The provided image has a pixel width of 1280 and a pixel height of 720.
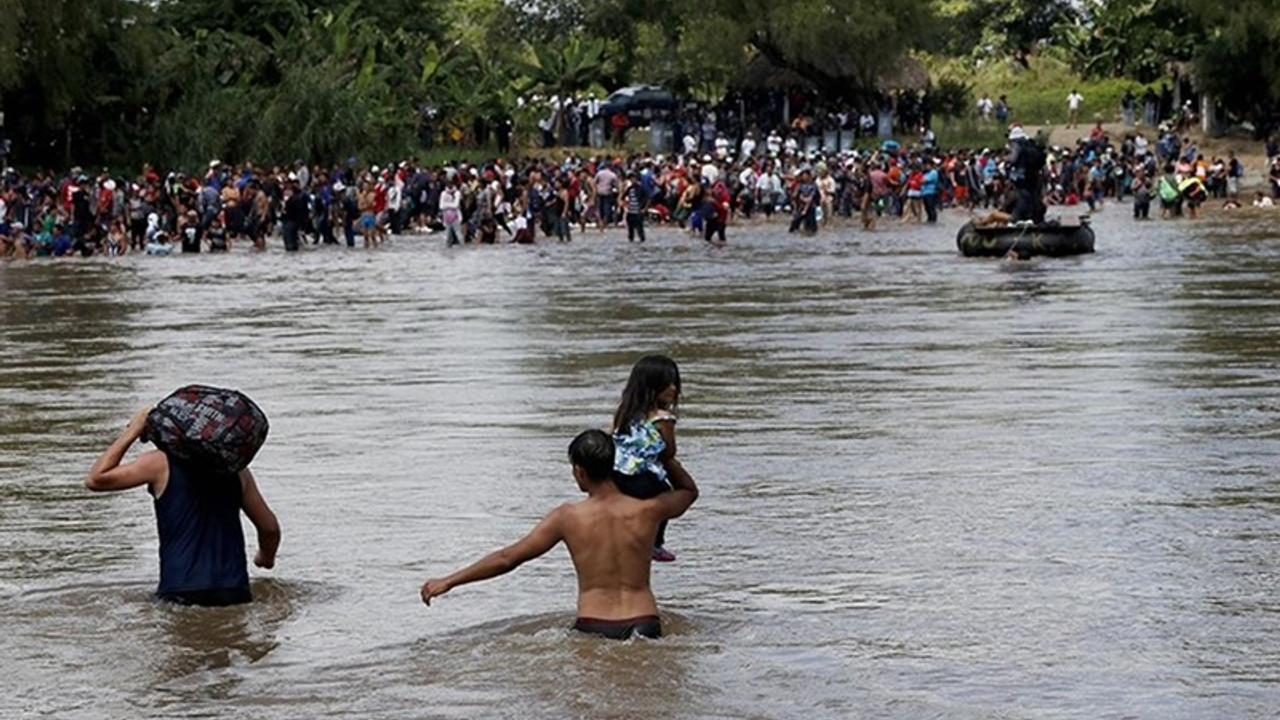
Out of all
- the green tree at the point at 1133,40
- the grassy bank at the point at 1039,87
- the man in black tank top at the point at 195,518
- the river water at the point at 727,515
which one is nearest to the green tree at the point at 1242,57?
the green tree at the point at 1133,40

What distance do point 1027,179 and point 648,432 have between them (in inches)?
1088

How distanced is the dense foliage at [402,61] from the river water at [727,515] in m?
31.3

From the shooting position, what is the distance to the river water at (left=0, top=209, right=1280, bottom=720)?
31.7ft

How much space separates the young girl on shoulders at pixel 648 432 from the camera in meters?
10.1

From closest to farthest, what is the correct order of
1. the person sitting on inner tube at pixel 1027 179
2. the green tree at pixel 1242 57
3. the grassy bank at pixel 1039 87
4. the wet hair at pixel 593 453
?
the wet hair at pixel 593 453 → the person sitting on inner tube at pixel 1027 179 → the green tree at pixel 1242 57 → the grassy bank at pixel 1039 87

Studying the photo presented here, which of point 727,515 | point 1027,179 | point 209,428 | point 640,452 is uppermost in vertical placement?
point 209,428

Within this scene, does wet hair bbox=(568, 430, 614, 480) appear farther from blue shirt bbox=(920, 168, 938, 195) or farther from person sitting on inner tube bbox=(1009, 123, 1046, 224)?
blue shirt bbox=(920, 168, 938, 195)

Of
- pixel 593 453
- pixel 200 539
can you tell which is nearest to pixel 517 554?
pixel 593 453

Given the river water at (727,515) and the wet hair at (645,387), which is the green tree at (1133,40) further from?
the wet hair at (645,387)

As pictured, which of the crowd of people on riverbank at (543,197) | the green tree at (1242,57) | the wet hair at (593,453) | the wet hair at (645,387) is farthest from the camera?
the green tree at (1242,57)

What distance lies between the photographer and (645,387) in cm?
1059

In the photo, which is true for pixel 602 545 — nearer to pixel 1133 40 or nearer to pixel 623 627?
pixel 623 627

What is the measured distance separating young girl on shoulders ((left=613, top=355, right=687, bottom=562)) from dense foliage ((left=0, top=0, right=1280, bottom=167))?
4437cm

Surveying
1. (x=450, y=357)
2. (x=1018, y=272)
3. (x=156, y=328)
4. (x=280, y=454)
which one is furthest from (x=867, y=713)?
(x=1018, y=272)
